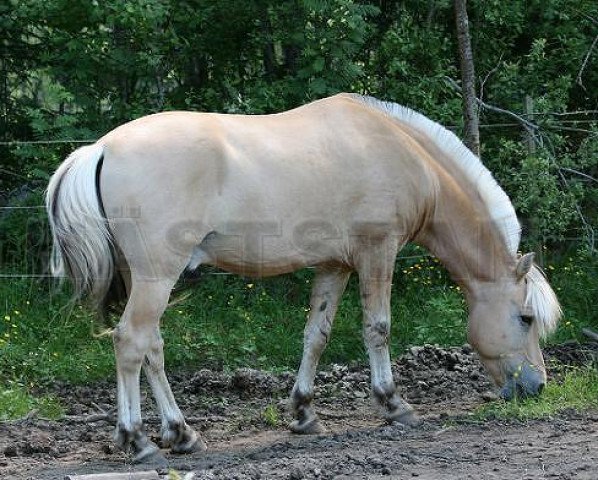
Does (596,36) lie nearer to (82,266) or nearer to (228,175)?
(228,175)

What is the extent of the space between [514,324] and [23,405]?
10.1ft

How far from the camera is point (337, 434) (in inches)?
226

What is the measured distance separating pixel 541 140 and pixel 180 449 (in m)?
4.57

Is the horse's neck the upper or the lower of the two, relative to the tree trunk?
lower

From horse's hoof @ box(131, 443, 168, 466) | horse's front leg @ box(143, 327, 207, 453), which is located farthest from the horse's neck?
horse's hoof @ box(131, 443, 168, 466)

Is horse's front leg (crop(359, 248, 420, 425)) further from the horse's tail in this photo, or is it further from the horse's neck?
the horse's tail

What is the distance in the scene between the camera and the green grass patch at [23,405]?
6.05 m

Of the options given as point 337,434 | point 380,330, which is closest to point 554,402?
point 380,330

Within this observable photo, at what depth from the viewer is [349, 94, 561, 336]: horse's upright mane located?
6086 millimetres

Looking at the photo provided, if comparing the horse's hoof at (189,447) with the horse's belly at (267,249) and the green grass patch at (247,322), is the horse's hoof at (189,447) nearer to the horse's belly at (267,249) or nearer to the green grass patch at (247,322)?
the horse's belly at (267,249)

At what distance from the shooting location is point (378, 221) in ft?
19.3

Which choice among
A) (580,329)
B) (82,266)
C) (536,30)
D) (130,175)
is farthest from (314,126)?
(536,30)

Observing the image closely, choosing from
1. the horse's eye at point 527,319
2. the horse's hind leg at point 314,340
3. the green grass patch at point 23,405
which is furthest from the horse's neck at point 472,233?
the green grass patch at point 23,405

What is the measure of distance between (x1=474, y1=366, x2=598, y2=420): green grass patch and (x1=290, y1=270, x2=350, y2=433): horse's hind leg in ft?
3.30
